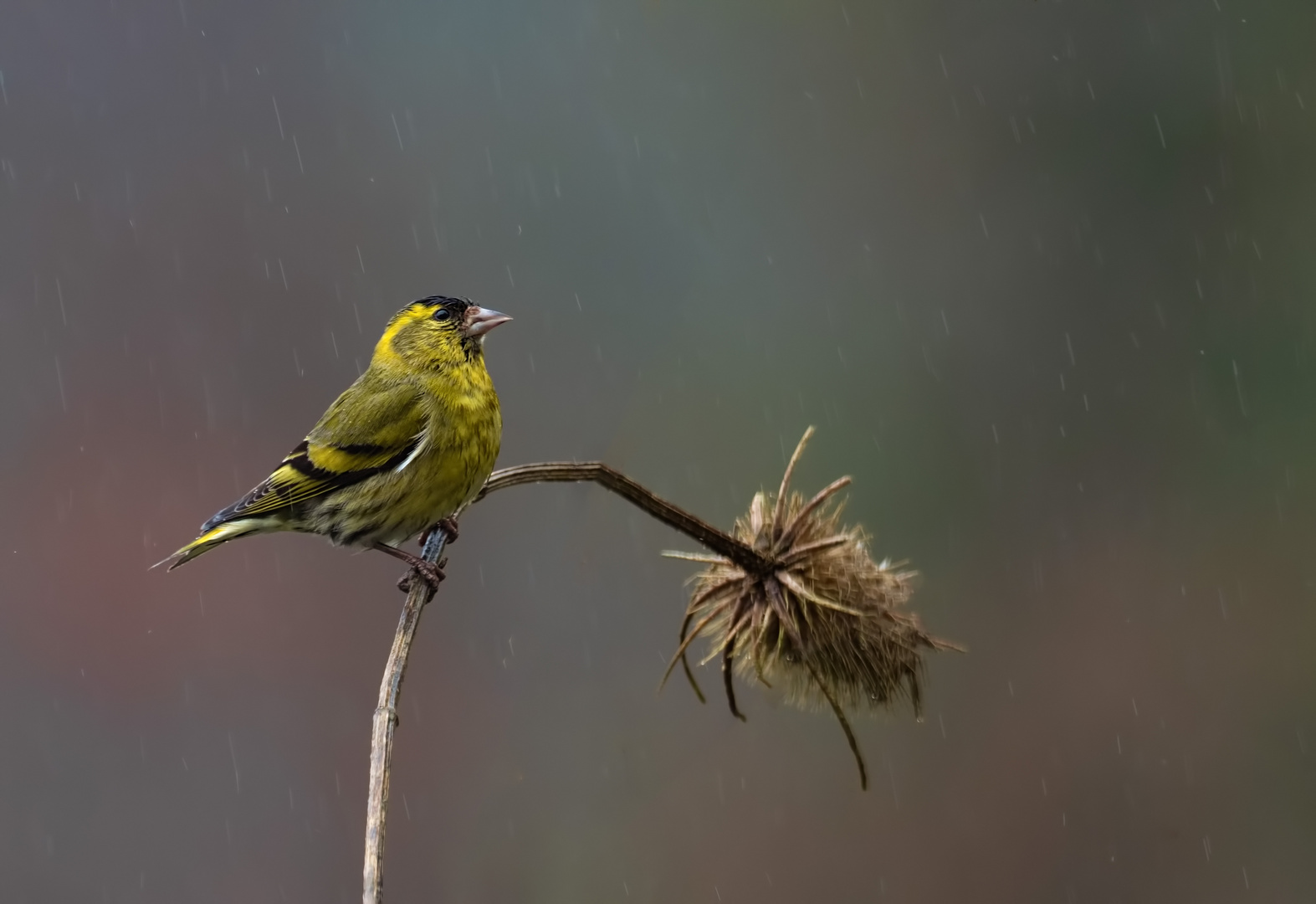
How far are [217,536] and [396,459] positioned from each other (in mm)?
725

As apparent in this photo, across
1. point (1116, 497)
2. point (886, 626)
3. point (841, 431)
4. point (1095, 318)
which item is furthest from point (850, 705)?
point (1095, 318)

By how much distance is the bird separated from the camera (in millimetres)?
4316

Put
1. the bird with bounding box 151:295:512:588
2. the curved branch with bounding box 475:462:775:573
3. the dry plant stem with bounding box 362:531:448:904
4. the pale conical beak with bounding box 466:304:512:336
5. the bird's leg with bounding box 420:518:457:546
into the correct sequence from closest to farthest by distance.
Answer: the dry plant stem with bounding box 362:531:448:904, the curved branch with bounding box 475:462:775:573, the bird with bounding box 151:295:512:588, the bird's leg with bounding box 420:518:457:546, the pale conical beak with bounding box 466:304:512:336

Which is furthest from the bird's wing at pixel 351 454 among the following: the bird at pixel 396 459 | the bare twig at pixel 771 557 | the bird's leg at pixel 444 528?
the bare twig at pixel 771 557

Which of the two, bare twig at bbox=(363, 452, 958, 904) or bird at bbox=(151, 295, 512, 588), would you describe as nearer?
bare twig at bbox=(363, 452, 958, 904)

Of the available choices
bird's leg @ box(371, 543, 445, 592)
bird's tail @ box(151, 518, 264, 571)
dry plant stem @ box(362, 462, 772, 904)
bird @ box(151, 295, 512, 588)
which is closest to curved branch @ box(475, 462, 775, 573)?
dry plant stem @ box(362, 462, 772, 904)

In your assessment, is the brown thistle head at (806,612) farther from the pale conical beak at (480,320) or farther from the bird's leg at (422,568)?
the pale conical beak at (480,320)

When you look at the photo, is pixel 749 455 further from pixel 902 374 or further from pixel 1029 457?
pixel 1029 457

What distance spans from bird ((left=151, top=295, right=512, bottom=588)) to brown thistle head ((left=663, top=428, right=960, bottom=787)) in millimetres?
1277

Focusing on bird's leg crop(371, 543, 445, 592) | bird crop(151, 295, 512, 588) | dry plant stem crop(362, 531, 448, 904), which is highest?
bird crop(151, 295, 512, 588)

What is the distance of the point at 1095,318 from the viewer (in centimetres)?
690

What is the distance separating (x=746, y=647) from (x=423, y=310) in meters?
2.30

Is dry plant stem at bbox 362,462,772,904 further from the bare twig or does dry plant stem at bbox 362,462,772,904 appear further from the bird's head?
the bird's head

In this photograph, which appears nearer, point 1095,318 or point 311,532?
point 311,532
